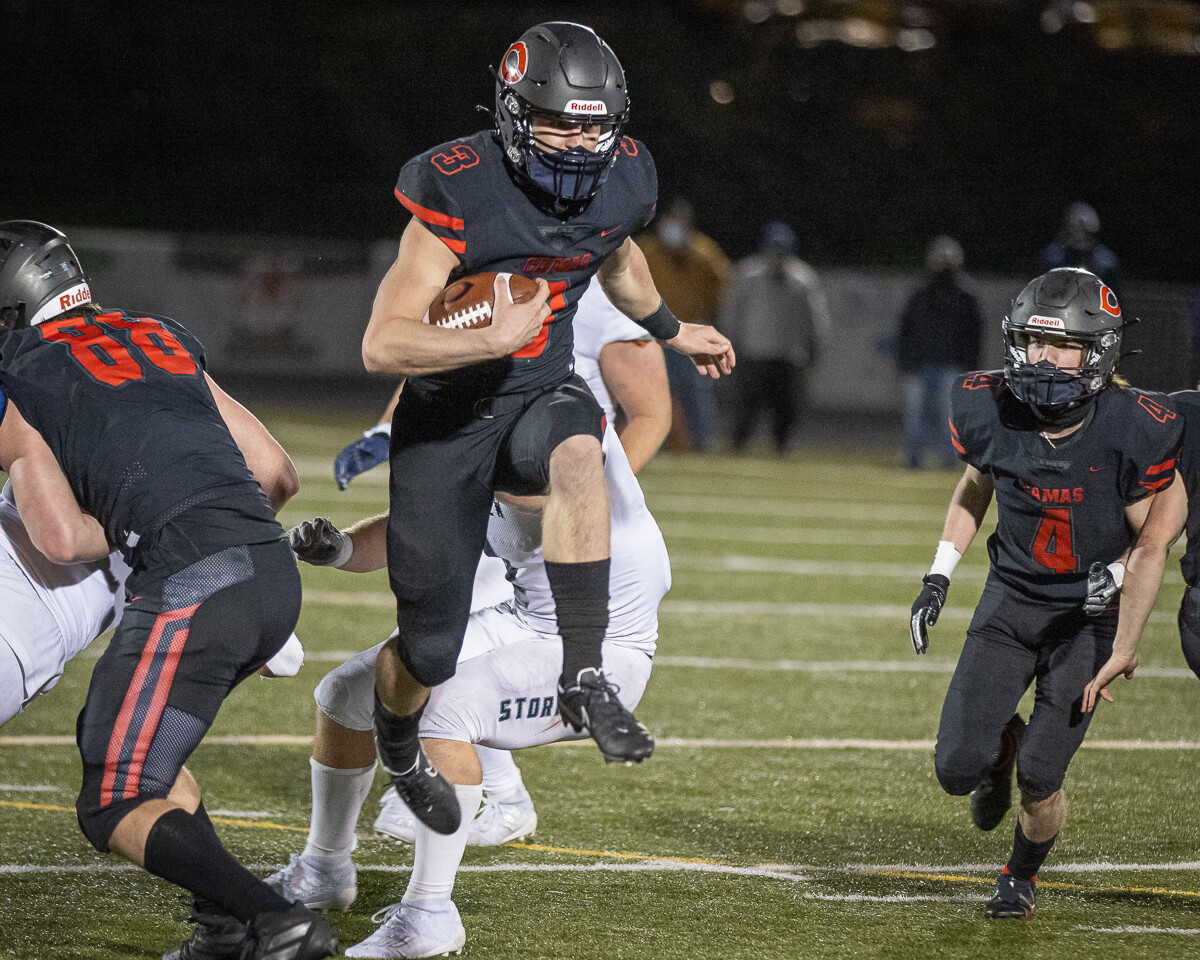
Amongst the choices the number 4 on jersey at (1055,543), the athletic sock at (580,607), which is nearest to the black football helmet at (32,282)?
the athletic sock at (580,607)

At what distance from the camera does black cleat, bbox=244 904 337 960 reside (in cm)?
300

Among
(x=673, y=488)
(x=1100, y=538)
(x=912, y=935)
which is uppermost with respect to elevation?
(x=1100, y=538)

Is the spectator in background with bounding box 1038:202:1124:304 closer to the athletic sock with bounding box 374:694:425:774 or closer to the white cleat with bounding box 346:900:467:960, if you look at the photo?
the athletic sock with bounding box 374:694:425:774

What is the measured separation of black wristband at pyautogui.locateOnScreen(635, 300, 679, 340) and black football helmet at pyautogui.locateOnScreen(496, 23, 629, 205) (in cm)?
67

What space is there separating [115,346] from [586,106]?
1182 mm

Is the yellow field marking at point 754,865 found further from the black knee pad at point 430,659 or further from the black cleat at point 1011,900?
the black knee pad at point 430,659

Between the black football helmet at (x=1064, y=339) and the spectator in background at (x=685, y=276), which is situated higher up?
the black football helmet at (x=1064, y=339)

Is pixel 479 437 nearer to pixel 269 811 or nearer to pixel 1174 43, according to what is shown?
pixel 269 811

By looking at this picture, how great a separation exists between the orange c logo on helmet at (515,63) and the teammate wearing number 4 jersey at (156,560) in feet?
3.30

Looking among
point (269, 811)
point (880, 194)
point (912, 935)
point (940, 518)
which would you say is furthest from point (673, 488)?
point (880, 194)

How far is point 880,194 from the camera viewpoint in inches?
1036

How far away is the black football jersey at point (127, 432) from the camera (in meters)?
3.31

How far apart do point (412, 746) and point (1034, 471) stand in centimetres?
176

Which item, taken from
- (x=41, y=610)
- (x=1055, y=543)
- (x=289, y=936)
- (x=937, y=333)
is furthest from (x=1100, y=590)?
(x=937, y=333)
